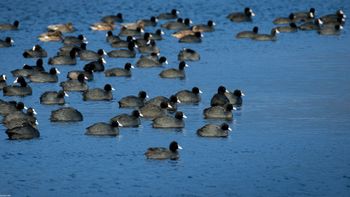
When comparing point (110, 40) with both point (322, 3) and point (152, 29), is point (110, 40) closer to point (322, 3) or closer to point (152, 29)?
point (152, 29)

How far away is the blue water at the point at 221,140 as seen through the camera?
26062mm

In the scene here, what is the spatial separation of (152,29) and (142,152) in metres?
28.0

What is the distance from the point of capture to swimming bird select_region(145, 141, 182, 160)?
2823cm

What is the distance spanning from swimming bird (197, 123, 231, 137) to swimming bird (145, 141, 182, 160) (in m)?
2.40

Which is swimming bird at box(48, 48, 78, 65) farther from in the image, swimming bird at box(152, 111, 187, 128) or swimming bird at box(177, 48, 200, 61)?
swimming bird at box(152, 111, 187, 128)

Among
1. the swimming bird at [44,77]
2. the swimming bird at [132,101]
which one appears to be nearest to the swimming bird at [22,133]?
the swimming bird at [132,101]

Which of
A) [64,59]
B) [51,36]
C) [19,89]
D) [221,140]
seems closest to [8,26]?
[51,36]

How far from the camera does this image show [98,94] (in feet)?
119

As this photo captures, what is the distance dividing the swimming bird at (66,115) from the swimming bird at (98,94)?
10.9ft

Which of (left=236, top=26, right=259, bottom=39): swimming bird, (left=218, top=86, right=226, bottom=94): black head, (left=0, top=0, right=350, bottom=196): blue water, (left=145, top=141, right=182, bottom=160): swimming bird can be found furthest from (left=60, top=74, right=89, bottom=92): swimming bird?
(left=236, top=26, right=259, bottom=39): swimming bird

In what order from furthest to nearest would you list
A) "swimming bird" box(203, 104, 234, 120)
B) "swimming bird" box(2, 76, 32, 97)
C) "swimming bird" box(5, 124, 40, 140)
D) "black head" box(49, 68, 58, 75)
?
"black head" box(49, 68, 58, 75), "swimming bird" box(2, 76, 32, 97), "swimming bird" box(203, 104, 234, 120), "swimming bird" box(5, 124, 40, 140)

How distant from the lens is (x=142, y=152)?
29.1m

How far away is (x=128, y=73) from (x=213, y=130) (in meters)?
11.0

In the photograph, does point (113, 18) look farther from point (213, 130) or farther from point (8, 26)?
point (213, 130)
